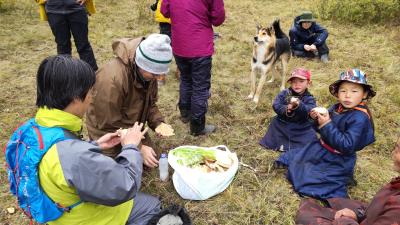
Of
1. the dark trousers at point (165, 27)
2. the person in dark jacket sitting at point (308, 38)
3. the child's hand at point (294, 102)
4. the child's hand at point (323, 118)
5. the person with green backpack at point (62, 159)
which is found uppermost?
the person with green backpack at point (62, 159)

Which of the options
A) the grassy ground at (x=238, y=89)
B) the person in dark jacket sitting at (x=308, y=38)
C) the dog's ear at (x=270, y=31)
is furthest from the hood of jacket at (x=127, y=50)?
the person in dark jacket sitting at (x=308, y=38)

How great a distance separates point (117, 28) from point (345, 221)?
20.3ft

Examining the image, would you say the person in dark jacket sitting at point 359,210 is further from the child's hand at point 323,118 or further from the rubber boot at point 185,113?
the rubber boot at point 185,113

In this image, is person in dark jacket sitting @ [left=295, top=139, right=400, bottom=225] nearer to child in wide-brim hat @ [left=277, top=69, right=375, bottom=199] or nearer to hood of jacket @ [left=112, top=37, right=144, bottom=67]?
child in wide-brim hat @ [left=277, top=69, right=375, bottom=199]

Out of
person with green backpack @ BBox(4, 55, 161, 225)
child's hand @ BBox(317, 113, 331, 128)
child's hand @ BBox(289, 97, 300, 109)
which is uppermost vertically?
person with green backpack @ BBox(4, 55, 161, 225)

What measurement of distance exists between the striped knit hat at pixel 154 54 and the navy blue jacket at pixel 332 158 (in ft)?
4.84

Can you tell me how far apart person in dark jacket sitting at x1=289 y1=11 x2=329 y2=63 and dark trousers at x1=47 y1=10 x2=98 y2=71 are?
379 cm

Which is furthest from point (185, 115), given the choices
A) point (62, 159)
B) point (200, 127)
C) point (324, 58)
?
point (324, 58)

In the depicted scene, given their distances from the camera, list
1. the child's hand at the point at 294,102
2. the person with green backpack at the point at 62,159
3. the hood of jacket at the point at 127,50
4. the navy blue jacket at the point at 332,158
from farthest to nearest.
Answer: the child's hand at the point at 294,102, the navy blue jacket at the point at 332,158, the hood of jacket at the point at 127,50, the person with green backpack at the point at 62,159

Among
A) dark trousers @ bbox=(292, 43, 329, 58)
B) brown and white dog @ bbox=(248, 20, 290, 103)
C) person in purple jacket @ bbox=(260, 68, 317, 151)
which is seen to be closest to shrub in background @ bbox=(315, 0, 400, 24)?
dark trousers @ bbox=(292, 43, 329, 58)

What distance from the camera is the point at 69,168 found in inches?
66.6

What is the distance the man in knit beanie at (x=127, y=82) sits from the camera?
270 centimetres

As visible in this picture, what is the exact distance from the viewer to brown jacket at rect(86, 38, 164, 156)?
2.76 m

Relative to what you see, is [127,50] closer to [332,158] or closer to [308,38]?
[332,158]
